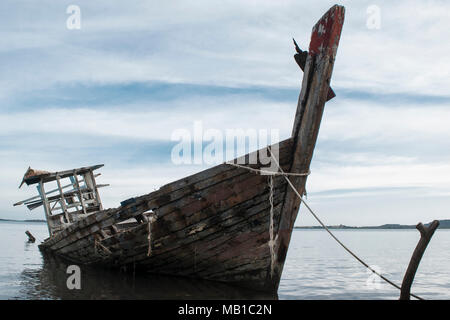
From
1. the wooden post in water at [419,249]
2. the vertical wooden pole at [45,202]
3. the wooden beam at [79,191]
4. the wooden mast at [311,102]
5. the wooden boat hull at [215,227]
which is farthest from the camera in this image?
the wooden beam at [79,191]

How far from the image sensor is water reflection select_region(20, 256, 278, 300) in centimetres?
741

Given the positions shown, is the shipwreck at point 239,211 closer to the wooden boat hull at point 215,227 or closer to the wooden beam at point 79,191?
the wooden boat hull at point 215,227

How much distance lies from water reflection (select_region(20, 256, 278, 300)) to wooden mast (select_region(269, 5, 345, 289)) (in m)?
1.34

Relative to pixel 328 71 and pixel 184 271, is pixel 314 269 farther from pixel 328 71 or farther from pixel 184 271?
pixel 328 71

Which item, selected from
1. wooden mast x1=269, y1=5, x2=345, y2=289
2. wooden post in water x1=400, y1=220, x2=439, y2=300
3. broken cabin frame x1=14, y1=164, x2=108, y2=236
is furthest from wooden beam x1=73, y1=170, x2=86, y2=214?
wooden post in water x1=400, y1=220, x2=439, y2=300

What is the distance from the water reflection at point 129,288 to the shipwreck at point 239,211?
0.19 metres

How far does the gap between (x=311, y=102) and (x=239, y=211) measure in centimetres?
232

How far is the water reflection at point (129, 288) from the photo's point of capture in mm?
7414

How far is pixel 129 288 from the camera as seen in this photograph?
8.19m

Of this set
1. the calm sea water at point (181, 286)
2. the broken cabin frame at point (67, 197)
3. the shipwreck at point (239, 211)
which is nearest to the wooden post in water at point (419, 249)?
the shipwreck at point (239, 211)

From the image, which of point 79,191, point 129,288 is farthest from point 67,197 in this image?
point 129,288

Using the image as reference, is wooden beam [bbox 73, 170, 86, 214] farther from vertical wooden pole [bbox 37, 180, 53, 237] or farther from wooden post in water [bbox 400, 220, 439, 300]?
wooden post in water [bbox 400, 220, 439, 300]
